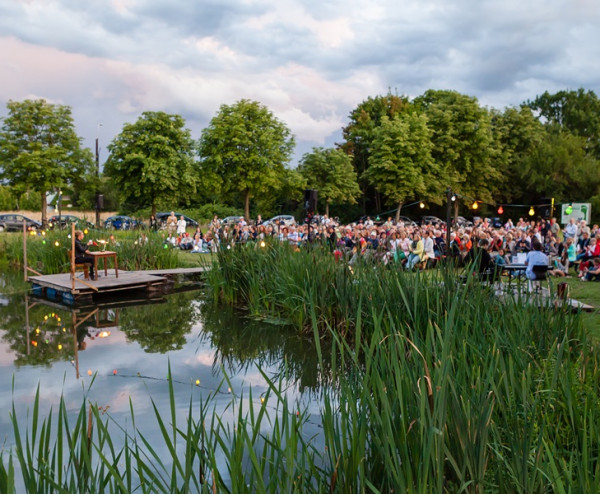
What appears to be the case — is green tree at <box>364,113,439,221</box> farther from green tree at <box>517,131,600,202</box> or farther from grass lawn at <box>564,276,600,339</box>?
grass lawn at <box>564,276,600,339</box>

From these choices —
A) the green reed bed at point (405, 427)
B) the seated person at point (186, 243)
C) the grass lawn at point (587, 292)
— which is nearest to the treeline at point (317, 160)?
the seated person at point (186, 243)

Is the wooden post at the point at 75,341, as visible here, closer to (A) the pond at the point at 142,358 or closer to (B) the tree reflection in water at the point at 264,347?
(A) the pond at the point at 142,358

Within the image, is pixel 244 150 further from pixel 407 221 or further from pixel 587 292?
pixel 587 292

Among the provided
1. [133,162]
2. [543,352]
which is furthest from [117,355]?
[133,162]

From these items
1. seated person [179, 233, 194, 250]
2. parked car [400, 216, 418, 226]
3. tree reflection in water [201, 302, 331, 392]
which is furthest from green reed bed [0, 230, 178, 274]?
parked car [400, 216, 418, 226]

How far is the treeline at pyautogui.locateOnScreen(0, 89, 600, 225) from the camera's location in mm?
30875

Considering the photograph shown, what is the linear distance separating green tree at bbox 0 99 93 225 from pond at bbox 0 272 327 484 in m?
20.0

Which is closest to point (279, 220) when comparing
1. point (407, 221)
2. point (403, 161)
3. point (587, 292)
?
point (587, 292)

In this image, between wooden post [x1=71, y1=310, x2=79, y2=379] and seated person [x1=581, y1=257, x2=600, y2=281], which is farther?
seated person [x1=581, y1=257, x2=600, y2=281]

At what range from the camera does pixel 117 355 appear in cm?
737

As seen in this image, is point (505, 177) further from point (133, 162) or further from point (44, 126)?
point (44, 126)

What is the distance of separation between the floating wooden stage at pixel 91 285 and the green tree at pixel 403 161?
2573 cm

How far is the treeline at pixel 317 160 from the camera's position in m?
30.9

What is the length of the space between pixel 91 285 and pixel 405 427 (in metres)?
10.2
